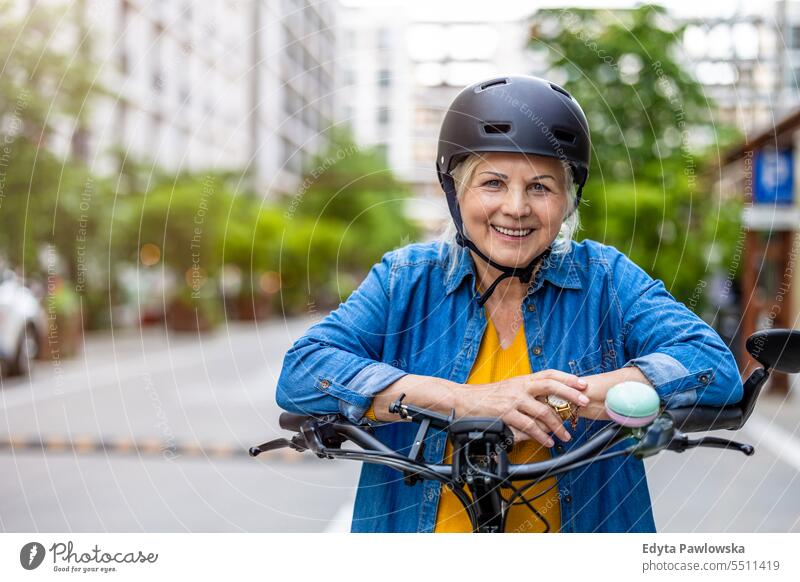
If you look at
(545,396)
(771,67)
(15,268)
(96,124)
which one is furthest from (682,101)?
(96,124)

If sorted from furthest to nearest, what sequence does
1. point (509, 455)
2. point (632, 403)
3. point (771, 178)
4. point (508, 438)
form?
point (771, 178)
point (509, 455)
point (508, 438)
point (632, 403)

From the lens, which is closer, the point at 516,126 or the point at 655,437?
the point at 655,437

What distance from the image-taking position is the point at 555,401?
1.73 meters

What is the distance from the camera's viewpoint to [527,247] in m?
1.97

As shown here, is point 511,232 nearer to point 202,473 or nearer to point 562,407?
point 562,407

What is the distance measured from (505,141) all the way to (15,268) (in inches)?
460

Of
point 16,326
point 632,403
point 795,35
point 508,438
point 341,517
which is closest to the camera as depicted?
point 632,403

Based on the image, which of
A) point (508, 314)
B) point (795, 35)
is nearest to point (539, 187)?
point (508, 314)

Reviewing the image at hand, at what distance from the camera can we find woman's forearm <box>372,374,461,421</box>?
5.75ft

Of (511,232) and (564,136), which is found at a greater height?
(564,136)

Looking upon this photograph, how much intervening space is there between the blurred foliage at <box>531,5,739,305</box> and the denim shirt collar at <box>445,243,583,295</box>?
243 cm

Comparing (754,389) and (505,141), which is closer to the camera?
(754,389)

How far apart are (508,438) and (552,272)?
1.76 ft

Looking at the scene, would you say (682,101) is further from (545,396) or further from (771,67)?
(545,396)
